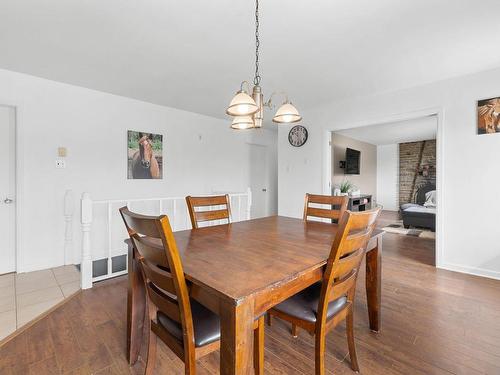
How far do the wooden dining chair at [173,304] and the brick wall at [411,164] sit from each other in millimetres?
8209

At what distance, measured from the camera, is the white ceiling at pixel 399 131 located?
5.17 metres

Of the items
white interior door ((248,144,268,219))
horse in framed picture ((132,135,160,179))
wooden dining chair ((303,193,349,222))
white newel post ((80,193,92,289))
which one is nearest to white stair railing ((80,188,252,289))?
white newel post ((80,193,92,289))

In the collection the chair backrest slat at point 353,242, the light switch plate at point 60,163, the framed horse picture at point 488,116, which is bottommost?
the chair backrest slat at point 353,242

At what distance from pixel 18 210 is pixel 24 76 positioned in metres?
1.48

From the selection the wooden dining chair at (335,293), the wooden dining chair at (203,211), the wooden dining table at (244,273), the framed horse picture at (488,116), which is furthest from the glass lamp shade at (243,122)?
the framed horse picture at (488,116)

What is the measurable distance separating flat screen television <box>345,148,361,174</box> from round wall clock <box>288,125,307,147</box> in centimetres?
239

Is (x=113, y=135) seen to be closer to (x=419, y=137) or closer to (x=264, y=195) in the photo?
(x=264, y=195)

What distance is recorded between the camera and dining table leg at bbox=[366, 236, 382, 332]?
1.69 metres

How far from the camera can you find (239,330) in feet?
2.67

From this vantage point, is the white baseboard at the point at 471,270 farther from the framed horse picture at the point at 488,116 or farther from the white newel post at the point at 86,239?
the white newel post at the point at 86,239

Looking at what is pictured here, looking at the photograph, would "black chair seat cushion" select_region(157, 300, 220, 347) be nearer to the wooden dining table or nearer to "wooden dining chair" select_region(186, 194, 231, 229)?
the wooden dining table

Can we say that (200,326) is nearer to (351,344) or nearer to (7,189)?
(351,344)

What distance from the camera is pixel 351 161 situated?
251 inches

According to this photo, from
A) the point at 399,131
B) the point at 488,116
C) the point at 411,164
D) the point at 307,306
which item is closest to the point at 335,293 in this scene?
the point at 307,306
